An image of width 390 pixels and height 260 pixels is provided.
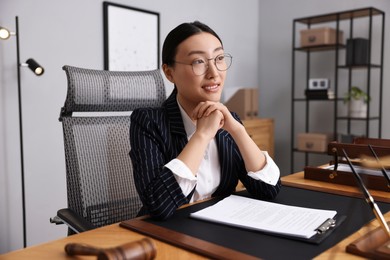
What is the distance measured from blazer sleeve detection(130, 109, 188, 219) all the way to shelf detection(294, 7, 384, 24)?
8.41ft

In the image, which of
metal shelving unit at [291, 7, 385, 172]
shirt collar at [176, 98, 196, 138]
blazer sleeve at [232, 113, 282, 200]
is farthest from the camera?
metal shelving unit at [291, 7, 385, 172]

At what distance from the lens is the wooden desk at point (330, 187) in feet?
3.64

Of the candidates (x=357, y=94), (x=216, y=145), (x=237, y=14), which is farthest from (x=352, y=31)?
(x=216, y=145)

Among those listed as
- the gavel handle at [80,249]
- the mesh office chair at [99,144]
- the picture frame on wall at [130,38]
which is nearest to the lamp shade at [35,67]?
the picture frame on wall at [130,38]

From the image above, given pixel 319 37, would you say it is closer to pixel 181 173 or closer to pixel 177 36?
pixel 177 36

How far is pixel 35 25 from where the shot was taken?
2350mm

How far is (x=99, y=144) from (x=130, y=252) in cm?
86

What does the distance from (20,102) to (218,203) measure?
1.63m

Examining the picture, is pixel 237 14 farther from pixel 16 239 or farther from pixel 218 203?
pixel 218 203

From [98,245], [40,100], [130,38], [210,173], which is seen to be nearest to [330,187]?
[210,173]

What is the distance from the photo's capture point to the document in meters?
0.79

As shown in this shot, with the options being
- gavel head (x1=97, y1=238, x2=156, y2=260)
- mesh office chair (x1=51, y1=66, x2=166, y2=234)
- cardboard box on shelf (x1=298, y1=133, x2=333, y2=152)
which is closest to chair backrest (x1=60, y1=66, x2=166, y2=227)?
mesh office chair (x1=51, y1=66, x2=166, y2=234)

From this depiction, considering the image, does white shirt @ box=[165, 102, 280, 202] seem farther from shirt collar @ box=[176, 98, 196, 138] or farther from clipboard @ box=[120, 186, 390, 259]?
clipboard @ box=[120, 186, 390, 259]

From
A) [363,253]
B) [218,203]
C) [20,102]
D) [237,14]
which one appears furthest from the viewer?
[237,14]
